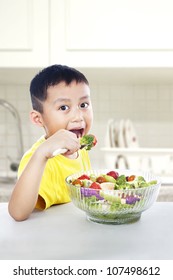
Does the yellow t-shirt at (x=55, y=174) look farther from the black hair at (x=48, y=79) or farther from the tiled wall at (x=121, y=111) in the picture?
the tiled wall at (x=121, y=111)

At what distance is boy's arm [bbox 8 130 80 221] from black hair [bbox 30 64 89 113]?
6.7 inches

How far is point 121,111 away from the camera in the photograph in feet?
4.60

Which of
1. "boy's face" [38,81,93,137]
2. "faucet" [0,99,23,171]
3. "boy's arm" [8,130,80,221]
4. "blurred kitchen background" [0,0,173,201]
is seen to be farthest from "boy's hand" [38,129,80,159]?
"faucet" [0,99,23,171]
